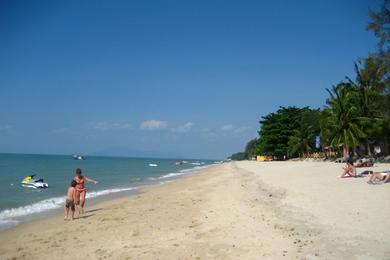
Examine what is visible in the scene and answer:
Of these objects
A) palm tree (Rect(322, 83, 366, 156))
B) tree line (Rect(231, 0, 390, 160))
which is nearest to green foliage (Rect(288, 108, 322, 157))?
tree line (Rect(231, 0, 390, 160))

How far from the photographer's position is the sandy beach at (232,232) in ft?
21.7

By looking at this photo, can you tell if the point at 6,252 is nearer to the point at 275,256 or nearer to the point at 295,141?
the point at 275,256

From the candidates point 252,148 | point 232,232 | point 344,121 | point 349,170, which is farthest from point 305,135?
point 252,148

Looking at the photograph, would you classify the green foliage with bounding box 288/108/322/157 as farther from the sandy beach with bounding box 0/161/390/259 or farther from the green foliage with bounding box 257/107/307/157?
the sandy beach with bounding box 0/161/390/259

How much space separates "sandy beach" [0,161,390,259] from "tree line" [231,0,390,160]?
20.7 ft

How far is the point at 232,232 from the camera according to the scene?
8211mm

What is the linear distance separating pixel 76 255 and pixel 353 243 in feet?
18.7

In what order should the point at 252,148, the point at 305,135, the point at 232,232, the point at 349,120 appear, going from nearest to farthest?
1. the point at 232,232
2. the point at 349,120
3. the point at 305,135
4. the point at 252,148

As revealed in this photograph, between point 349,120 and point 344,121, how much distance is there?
0.54m

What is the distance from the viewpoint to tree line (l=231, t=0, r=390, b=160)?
15169mm

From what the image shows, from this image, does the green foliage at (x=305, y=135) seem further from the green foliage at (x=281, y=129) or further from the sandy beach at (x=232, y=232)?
the sandy beach at (x=232, y=232)

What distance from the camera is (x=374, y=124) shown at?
38531 millimetres

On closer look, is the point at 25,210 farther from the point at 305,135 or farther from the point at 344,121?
the point at 305,135

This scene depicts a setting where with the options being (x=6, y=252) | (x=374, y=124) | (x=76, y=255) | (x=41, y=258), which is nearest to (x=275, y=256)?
(x=76, y=255)
